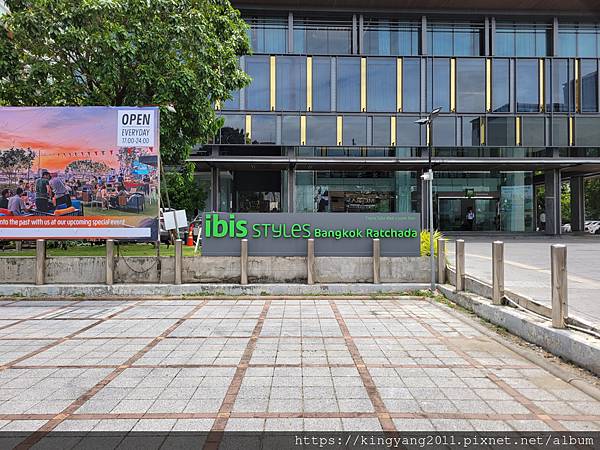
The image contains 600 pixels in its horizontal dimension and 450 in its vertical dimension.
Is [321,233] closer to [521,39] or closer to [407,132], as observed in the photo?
[407,132]

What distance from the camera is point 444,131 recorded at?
27.7 metres

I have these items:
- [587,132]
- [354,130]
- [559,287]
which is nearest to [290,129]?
[354,130]

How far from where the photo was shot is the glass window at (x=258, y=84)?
2786 centimetres

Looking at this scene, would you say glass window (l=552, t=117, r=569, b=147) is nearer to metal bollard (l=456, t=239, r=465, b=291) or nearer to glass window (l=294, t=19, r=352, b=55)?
glass window (l=294, t=19, r=352, b=55)

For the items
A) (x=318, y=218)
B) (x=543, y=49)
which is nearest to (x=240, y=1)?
(x=543, y=49)

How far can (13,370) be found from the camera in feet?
17.0

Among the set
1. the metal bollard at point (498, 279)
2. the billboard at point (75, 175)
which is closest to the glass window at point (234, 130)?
the billboard at point (75, 175)

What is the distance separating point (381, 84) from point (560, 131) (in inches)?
477

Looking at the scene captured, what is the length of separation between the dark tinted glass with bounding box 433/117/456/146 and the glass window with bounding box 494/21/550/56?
7.87 m

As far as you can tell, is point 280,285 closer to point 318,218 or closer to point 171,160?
point 318,218

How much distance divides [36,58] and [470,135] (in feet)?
78.7

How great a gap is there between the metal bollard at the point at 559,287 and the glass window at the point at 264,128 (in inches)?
911

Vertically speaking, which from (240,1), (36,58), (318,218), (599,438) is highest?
(240,1)

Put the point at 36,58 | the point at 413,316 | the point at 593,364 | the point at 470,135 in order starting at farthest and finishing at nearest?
the point at 470,135, the point at 36,58, the point at 413,316, the point at 593,364
